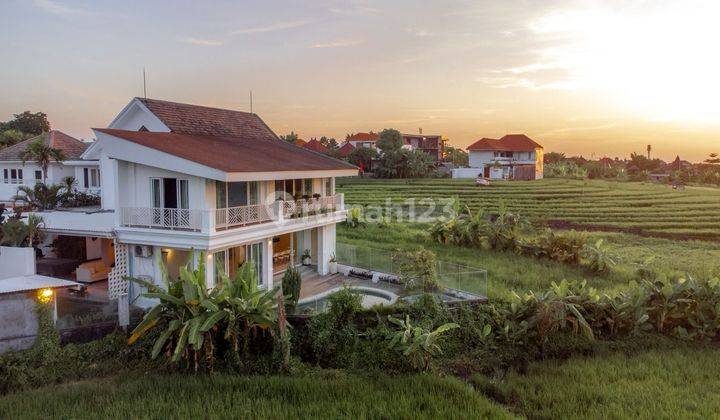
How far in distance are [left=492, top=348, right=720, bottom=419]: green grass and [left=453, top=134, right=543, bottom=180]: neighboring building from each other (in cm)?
5001

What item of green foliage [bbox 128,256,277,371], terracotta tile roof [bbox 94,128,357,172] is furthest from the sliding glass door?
green foliage [bbox 128,256,277,371]

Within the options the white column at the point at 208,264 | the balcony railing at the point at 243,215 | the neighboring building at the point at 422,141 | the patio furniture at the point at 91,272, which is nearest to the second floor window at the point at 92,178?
the patio furniture at the point at 91,272

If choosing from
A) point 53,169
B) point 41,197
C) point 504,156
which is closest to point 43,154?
point 53,169

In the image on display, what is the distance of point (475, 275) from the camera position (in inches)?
664

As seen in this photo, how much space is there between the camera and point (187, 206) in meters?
16.2

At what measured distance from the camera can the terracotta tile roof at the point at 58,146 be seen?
31.7 meters

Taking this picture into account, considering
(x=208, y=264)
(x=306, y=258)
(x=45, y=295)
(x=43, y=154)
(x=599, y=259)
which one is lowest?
(x=599, y=259)

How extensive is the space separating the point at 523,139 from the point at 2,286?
219 feet

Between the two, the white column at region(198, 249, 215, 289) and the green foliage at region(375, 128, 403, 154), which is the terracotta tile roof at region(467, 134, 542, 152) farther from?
the white column at region(198, 249, 215, 289)

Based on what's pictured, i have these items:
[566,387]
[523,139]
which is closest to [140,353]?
[566,387]

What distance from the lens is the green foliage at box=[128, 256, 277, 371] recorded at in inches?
475

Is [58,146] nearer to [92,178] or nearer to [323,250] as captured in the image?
[92,178]

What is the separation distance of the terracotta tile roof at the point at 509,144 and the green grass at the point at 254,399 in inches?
2362

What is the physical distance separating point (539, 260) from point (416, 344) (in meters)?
13.1
